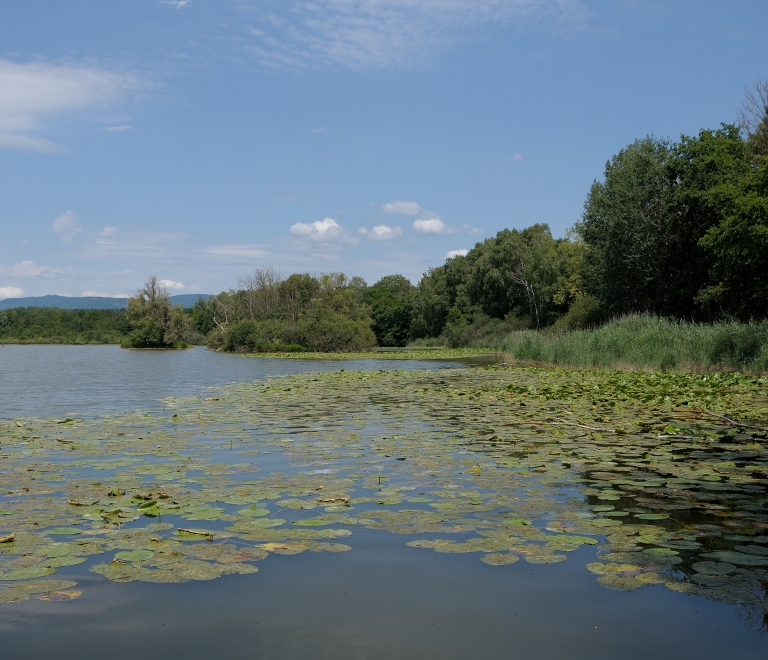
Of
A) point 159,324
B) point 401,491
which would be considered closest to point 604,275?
point 401,491

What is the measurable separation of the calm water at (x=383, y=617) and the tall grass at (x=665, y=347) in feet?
50.0

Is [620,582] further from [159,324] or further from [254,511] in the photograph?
[159,324]

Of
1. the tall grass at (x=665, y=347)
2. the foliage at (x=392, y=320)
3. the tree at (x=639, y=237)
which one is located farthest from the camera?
the foliage at (x=392, y=320)

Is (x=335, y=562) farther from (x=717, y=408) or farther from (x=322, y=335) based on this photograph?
(x=322, y=335)

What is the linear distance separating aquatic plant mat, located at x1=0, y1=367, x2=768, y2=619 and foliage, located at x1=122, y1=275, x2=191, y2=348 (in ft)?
200

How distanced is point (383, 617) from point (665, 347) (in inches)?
715

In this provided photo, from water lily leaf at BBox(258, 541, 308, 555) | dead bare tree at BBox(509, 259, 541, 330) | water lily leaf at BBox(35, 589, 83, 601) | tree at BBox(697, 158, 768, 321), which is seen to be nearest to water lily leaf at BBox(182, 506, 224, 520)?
water lily leaf at BBox(258, 541, 308, 555)

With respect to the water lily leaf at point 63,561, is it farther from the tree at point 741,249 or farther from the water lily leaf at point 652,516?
the tree at point 741,249

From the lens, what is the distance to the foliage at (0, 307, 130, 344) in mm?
96125

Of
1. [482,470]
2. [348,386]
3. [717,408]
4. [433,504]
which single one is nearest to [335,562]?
[433,504]

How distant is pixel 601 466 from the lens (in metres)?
6.70

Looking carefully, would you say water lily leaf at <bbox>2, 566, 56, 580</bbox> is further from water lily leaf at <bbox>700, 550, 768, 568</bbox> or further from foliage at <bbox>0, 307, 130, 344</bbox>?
foliage at <bbox>0, 307, 130, 344</bbox>

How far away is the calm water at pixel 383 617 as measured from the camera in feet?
9.62

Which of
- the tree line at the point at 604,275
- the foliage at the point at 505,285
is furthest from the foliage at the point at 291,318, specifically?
the foliage at the point at 505,285
